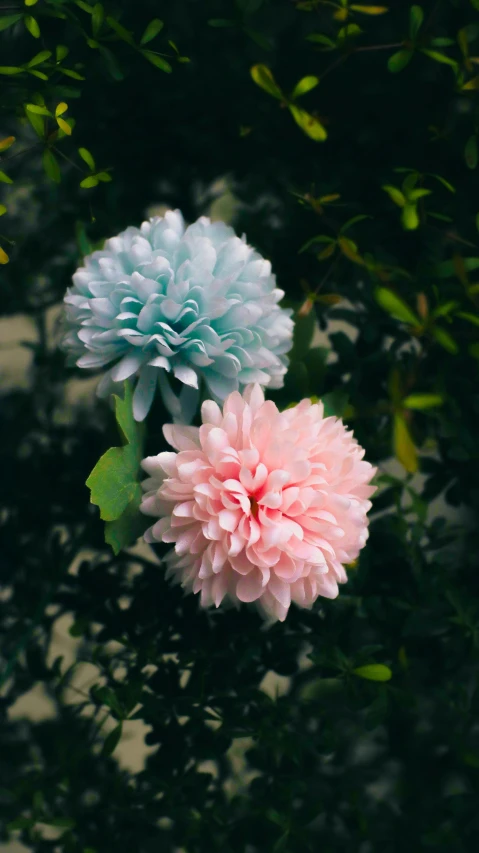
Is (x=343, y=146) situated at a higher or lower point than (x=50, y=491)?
higher

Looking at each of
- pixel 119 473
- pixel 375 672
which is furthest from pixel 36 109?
pixel 375 672

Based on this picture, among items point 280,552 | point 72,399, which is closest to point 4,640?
point 72,399

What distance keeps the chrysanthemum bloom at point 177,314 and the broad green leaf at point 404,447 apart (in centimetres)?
12

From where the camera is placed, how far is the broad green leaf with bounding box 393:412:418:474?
1.89 feet

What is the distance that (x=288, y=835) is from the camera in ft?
2.23

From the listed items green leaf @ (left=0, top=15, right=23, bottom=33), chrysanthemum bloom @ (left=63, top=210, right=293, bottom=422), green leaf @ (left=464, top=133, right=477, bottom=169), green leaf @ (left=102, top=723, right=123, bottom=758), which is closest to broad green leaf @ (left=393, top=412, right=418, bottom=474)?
chrysanthemum bloom @ (left=63, top=210, right=293, bottom=422)

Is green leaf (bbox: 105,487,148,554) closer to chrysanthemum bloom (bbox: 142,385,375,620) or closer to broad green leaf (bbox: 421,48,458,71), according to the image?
chrysanthemum bloom (bbox: 142,385,375,620)

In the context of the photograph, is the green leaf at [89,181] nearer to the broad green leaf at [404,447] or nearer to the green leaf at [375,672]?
the broad green leaf at [404,447]

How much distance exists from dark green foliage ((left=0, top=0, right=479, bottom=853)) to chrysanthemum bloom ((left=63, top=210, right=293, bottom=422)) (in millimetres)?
99

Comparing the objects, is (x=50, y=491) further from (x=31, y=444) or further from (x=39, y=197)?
(x=39, y=197)

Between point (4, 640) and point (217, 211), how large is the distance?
483 millimetres

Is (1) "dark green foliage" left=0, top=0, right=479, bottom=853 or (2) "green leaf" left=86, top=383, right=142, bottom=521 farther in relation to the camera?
(1) "dark green foliage" left=0, top=0, right=479, bottom=853

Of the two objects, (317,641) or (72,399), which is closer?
(317,641)

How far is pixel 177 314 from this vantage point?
50cm
